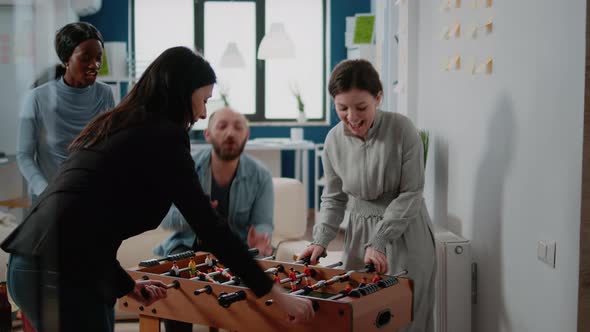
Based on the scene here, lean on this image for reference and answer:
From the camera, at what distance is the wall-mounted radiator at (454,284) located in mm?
2664

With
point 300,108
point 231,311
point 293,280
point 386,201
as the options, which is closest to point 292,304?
point 231,311

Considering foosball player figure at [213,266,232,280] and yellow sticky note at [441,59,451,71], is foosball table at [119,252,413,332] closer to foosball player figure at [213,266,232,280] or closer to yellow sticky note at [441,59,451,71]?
foosball player figure at [213,266,232,280]

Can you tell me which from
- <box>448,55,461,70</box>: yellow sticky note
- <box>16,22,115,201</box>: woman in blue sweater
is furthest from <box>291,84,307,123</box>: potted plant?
<box>16,22,115,201</box>: woman in blue sweater

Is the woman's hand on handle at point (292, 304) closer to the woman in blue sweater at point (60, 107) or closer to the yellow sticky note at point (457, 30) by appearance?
the woman in blue sweater at point (60, 107)

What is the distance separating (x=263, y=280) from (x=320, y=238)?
854 mm

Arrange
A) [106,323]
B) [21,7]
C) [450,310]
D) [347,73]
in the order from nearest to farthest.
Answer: [21,7] → [106,323] → [347,73] → [450,310]

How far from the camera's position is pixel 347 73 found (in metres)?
2.19

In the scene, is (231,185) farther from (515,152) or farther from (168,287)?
(515,152)

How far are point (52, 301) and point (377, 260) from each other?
110 centimetres

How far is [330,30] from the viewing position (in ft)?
22.3

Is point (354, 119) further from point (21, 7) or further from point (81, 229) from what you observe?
point (21, 7)

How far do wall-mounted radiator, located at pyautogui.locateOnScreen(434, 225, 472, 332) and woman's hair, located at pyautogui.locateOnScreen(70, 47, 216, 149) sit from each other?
1.49m

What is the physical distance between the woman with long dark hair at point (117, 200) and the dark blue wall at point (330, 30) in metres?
5.30

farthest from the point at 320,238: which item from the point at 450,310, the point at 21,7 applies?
the point at 21,7
